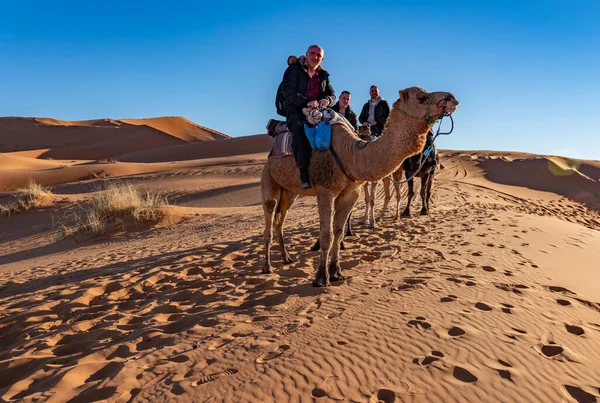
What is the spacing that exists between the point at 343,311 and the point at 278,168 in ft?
7.51

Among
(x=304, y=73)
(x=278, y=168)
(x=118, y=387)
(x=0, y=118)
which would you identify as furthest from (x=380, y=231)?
(x=0, y=118)

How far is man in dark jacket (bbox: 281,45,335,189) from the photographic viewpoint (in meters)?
4.73

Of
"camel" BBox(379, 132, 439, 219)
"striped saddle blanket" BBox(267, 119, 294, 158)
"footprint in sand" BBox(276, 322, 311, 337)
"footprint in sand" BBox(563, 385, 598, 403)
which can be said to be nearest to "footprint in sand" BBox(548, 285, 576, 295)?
"footprint in sand" BBox(563, 385, 598, 403)

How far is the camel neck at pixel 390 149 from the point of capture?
3.90 meters

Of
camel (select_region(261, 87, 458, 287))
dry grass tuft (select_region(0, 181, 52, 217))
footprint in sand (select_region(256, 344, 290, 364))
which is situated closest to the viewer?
footprint in sand (select_region(256, 344, 290, 364))

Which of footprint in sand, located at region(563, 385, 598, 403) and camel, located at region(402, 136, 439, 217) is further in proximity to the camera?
camel, located at region(402, 136, 439, 217)

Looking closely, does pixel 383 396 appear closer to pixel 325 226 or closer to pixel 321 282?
pixel 321 282

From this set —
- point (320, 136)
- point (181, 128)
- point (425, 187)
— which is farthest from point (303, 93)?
point (181, 128)

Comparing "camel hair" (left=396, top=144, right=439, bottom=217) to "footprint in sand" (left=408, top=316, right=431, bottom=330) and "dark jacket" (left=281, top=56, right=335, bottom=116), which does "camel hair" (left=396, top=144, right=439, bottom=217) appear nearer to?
"dark jacket" (left=281, top=56, right=335, bottom=116)

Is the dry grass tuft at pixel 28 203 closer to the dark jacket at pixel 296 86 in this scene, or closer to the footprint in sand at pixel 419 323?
the dark jacket at pixel 296 86

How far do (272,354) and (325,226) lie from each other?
1.91 m

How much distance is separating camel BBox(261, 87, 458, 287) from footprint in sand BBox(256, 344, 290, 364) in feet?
5.20

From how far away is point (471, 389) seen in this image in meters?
2.52

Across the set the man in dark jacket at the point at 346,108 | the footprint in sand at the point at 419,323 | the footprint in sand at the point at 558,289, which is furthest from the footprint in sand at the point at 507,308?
the man in dark jacket at the point at 346,108
